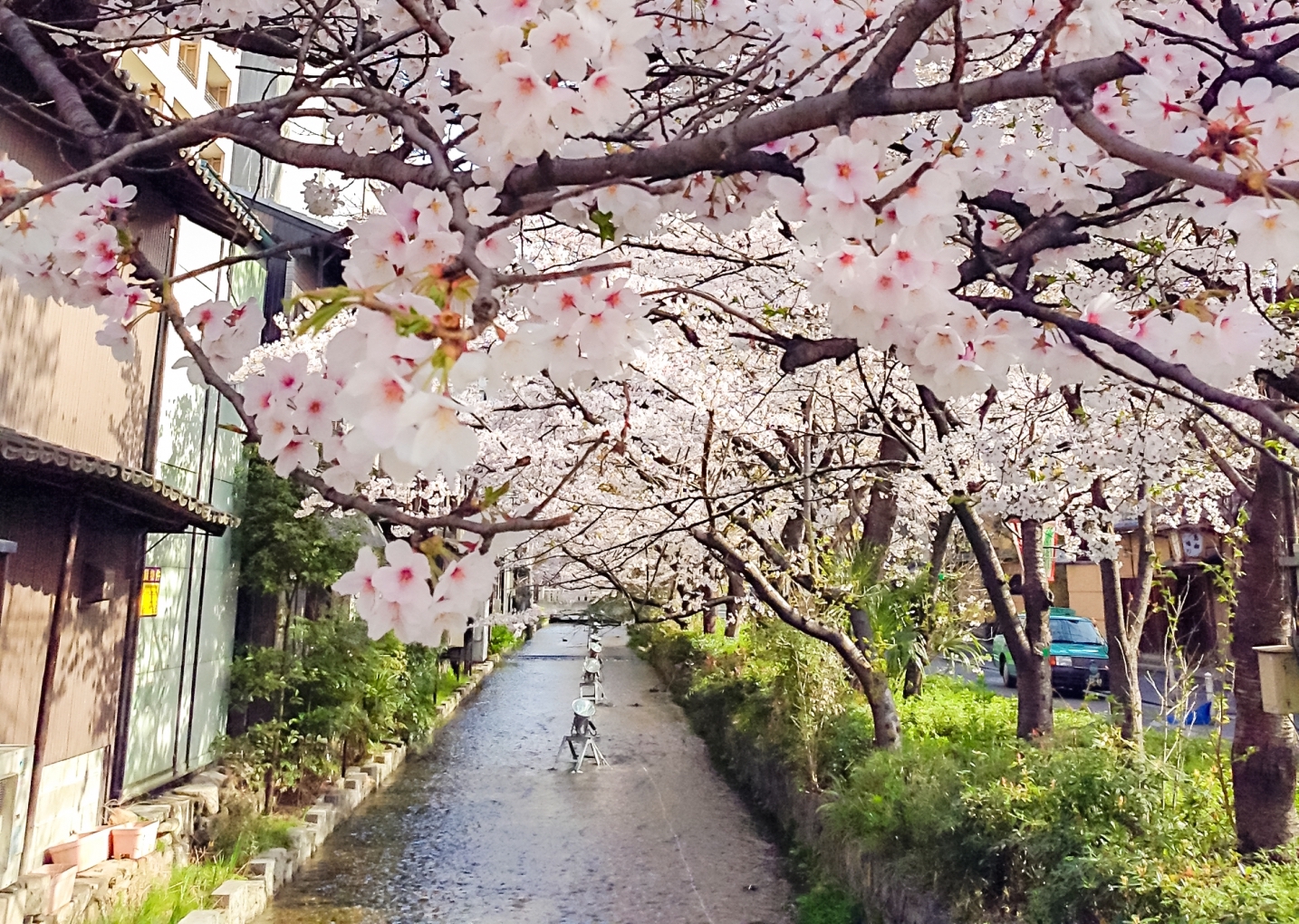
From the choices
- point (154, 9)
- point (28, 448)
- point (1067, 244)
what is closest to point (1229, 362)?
point (1067, 244)

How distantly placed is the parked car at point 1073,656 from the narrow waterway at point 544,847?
686 centimetres

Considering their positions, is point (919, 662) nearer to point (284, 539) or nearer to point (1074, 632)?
point (284, 539)

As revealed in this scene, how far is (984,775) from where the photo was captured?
515cm

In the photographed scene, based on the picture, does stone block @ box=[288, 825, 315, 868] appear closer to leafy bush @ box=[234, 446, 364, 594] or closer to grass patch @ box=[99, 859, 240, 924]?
grass patch @ box=[99, 859, 240, 924]

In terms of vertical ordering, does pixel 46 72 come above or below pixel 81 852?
above

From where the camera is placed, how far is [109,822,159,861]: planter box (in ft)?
17.5

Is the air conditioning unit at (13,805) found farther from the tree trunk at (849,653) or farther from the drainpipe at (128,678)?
the tree trunk at (849,653)

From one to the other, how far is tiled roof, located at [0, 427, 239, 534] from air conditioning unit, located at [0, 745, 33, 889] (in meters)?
1.32

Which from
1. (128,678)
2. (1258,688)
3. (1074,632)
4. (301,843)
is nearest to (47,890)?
(128,678)

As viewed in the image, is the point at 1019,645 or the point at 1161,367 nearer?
the point at 1161,367

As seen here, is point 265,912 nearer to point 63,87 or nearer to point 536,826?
point 536,826

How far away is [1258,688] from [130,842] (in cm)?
592

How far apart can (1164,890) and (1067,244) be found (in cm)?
259

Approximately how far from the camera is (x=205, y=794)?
680 cm
